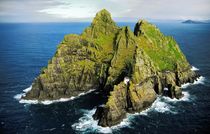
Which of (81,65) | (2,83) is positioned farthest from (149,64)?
(2,83)

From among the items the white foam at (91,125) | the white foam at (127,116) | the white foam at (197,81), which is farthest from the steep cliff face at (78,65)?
the white foam at (197,81)

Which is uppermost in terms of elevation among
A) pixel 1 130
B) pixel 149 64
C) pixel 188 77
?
pixel 149 64

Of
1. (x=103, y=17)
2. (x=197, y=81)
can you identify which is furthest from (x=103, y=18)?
(x=197, y=81)

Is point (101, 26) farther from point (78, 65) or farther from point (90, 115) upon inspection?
point (90, 115)

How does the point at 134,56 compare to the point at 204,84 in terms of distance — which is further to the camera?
the point at 204,84

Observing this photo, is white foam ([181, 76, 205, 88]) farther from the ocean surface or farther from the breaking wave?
the breaking wave

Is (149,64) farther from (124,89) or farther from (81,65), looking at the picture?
(81,65)

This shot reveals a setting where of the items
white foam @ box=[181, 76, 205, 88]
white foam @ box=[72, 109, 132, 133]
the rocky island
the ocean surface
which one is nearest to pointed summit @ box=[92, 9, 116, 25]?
the rocky island

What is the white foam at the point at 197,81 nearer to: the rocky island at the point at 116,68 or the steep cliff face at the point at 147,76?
the steep cliff face at the point at 147,76
